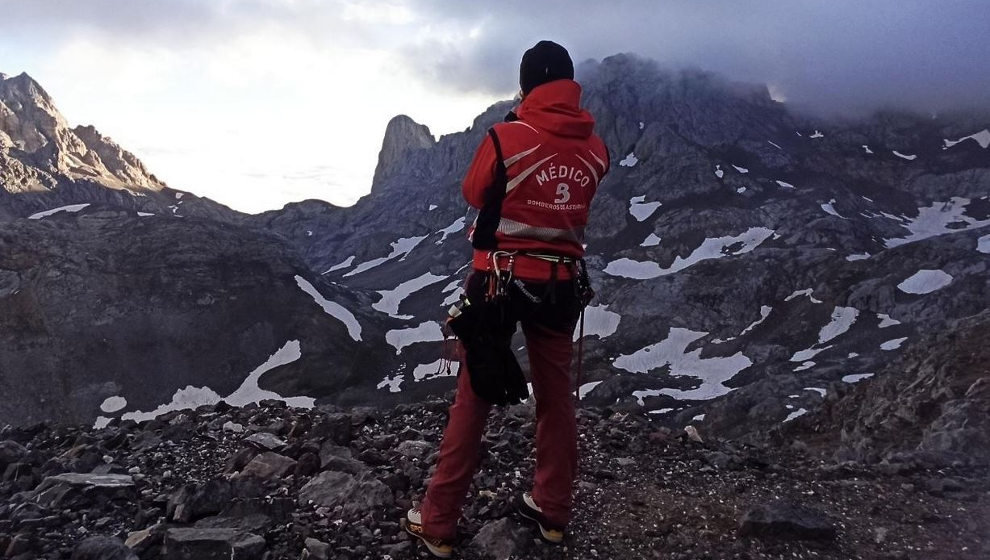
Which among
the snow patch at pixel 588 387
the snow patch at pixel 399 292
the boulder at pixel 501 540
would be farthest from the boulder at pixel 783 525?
the snow patch at pixel 399 292

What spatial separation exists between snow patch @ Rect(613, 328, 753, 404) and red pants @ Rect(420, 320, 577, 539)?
77.0m

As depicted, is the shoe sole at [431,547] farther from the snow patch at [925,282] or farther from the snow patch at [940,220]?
the snow patch at [940,220]

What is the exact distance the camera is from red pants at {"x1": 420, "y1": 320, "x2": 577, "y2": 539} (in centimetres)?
590

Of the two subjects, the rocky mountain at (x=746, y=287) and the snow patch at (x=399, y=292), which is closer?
the rocky mountain at (x=746, y=287)

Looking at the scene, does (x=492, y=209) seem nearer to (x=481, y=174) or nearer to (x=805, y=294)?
(x=481, y=174)

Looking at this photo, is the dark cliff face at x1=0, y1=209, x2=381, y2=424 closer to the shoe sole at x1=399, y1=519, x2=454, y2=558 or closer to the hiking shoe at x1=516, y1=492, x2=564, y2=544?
the hiking shoe at x1=516, y1=492, x2=564, y2=544

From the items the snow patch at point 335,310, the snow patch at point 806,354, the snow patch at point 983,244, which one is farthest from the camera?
the snow patch at point 335,310

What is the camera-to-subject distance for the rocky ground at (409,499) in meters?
6.16

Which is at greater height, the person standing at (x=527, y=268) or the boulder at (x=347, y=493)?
the person standing at (x=527, y=268)

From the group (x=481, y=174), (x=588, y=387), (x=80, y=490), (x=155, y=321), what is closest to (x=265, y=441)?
(x=80, y=490)

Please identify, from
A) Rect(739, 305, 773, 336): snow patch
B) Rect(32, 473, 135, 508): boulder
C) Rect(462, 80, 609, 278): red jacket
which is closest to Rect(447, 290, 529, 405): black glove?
Rect(462, 80, 609, 278): red jacket

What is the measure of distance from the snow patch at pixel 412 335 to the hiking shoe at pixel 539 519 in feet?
405

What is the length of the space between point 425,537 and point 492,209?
10.1ft

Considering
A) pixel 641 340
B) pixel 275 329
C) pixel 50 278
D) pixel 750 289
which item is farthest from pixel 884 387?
pixel 50 278
